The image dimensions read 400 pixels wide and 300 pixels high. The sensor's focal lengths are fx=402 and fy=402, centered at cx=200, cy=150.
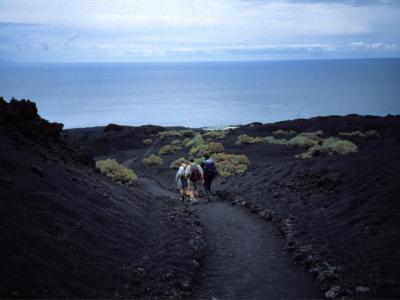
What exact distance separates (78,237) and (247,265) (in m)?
4.08

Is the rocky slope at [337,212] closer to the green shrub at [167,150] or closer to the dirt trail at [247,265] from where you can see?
the dirt trail at [247,265]

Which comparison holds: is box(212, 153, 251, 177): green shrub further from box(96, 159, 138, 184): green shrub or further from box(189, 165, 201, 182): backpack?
box(189, 165, 201, 182): backpack

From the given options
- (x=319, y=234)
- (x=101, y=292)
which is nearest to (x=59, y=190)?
(x=101, y=292)

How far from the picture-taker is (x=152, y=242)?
407 inches

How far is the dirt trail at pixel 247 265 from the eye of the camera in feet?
27.2

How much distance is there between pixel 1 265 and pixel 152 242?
4.37m

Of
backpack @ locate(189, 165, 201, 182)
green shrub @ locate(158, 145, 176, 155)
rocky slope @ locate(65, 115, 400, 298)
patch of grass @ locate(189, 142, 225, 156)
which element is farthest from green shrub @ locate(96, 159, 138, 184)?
green shrub @ locate(158, 145, 176, 155)

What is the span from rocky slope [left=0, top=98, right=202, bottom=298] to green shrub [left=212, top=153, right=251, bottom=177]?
9.83 meters

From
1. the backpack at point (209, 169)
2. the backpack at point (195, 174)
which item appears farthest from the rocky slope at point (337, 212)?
the backpack at point (195, 174)

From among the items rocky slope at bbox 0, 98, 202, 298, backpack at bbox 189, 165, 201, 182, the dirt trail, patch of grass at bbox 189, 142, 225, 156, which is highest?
patch of grass at bbox 189, 142, 225, 156

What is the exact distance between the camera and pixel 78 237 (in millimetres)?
8680

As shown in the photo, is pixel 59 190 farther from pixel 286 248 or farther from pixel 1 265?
pixel 286 248

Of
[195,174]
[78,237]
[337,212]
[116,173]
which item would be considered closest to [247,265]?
[337,212]

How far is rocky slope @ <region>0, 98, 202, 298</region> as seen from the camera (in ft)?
22.6
